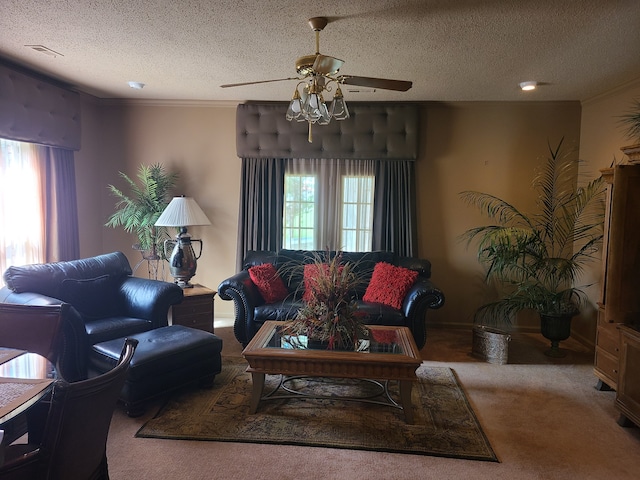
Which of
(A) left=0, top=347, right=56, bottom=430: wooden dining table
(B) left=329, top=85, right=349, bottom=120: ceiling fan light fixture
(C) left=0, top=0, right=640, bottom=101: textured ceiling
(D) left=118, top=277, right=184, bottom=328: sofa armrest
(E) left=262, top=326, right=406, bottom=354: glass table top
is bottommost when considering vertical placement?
(E) left=262, top=326, right=406, bottom=354: glass table top

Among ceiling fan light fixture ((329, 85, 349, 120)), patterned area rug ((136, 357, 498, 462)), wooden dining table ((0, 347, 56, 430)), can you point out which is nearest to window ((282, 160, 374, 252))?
patterned area rug ((136, 357, 498, 462))

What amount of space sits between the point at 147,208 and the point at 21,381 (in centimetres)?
334

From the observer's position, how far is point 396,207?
4797 mm

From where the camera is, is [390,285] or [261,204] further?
[261,204]

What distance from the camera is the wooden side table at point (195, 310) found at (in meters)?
4.03

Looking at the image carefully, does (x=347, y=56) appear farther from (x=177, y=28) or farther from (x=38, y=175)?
(x=38, y=175)

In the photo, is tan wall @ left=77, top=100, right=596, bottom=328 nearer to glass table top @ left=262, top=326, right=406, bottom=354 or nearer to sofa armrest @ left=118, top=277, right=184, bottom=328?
sofa armrest @ left=118, top=277, right=184, bottom=328

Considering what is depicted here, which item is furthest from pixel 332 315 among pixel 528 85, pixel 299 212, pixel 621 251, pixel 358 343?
pixel 528 85

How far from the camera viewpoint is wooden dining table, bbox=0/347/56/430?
1.40 m

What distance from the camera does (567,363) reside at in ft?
12.8

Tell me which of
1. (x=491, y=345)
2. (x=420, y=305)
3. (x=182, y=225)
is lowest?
(x=491, y=345)

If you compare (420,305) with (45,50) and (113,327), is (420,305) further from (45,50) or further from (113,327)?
(45,50)

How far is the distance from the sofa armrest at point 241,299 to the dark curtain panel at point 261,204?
3.09 ft

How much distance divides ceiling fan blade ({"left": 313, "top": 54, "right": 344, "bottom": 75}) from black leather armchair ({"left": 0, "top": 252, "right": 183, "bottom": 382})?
2.25 metres
